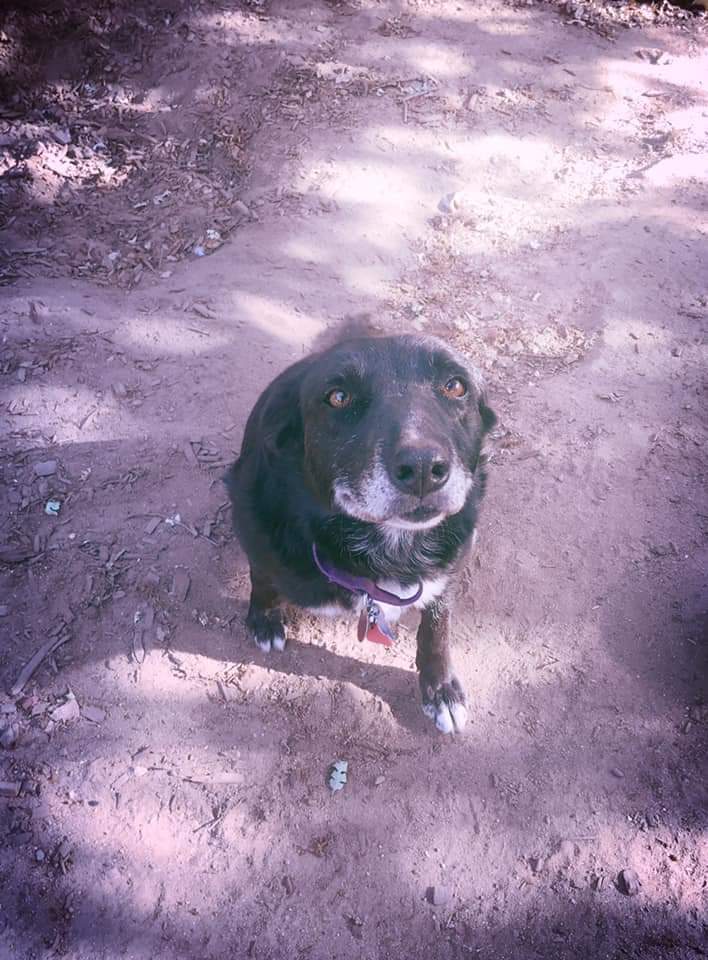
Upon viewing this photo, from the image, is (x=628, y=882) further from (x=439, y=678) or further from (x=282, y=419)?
(x=282, y=419)

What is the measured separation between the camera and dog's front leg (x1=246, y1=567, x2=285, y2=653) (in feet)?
Result: 10.5

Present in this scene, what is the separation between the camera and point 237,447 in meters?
4.09

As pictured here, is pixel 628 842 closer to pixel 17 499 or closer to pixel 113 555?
pixel 113 555

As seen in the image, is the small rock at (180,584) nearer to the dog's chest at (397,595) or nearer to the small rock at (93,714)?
the small rock at (93,714)

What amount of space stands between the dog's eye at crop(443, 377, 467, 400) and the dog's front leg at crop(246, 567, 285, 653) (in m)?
1.47

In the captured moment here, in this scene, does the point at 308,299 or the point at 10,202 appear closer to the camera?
the point at 308,299

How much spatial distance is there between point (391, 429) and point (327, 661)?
161 centimetres

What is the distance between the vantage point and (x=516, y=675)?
3191mm

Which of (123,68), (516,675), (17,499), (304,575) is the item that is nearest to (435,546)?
(304,575)

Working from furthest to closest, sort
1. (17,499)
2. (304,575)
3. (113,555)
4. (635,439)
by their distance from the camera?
1. (635,439)
2. (17,499)
3. (113,555)
4. (304,575)

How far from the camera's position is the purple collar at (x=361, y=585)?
2641mm

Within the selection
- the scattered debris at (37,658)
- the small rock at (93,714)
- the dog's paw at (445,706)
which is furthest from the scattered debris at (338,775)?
the scattered debris at (37,658)

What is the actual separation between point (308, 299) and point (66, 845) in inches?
161

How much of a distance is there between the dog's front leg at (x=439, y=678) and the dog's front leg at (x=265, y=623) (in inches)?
31.6
